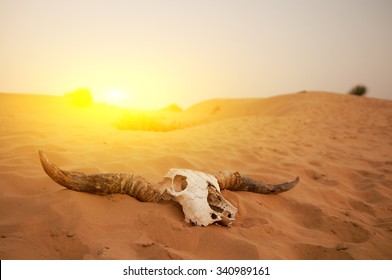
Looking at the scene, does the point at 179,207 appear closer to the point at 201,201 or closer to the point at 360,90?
the point at 201,201

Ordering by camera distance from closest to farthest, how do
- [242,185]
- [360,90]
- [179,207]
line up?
[179,207] < [242,185] < [360,90]

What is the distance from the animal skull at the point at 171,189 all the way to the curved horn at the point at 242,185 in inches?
5.6

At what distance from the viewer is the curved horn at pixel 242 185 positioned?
117 inches

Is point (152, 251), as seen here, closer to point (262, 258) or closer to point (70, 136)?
point (262, 258)

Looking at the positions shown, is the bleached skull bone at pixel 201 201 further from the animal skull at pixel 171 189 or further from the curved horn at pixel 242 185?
the curved horn at pixel 242 185

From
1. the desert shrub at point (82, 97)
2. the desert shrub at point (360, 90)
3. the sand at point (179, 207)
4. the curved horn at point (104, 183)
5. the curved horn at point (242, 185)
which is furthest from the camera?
the desert shrub at point (360, 90)

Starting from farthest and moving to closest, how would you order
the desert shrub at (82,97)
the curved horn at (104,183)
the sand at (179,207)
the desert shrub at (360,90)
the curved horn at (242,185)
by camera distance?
the desert shrub at (360,90), the desert shrub at (82,97), the curved horn at (242,185), the curved horn at (104,183), the sand at (179,207)

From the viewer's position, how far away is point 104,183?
245 centimetres

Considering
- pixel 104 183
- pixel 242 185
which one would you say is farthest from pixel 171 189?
pixel 242 185

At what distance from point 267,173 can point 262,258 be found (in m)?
2.12

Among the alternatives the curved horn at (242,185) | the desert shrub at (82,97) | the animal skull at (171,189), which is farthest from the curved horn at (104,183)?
the desert shrub at (82,97)

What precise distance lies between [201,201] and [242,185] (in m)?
0.89

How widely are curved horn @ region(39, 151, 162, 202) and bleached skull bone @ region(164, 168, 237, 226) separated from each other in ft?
0.68

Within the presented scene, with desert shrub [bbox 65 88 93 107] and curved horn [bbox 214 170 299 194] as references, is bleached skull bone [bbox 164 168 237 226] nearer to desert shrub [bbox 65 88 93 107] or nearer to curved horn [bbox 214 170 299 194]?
curved horn [bbox 214 170 299 194]
